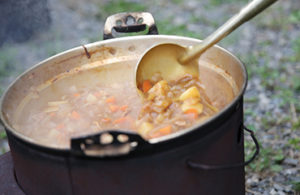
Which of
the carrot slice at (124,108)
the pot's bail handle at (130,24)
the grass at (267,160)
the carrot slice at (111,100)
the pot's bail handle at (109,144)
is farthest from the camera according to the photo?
the grass at (267,160)

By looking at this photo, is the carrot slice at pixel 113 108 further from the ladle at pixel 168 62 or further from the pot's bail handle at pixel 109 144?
the pot's bail handle at pixel 109 144

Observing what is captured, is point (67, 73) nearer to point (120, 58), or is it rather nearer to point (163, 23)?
point (120, 58)

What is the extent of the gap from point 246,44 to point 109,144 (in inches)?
175

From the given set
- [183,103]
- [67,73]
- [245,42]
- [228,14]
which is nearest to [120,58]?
[67,73]

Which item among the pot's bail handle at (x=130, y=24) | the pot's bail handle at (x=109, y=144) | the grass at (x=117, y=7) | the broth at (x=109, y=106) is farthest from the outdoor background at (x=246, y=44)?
the pot's bail handle at (x=109, y=144)

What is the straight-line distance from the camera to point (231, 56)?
2156 mm

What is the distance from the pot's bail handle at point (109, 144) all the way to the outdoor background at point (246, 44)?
1.93 meters

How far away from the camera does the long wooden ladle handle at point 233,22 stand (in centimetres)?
190

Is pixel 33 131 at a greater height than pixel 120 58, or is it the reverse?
pixel 120 58

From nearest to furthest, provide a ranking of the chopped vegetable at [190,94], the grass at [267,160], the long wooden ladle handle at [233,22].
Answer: the long wooden ladle handle at [233,22] → the chopped vegetable at [190,94] → the grass at [267,160]

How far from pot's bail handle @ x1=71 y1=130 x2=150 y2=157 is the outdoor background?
1927mm

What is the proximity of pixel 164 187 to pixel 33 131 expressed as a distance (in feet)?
3.40

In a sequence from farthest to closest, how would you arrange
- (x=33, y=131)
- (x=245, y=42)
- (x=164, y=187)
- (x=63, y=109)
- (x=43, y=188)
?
1. (x=245, y=42)
2. (x=63, y=109)
3. (x=33, y=131)
4. (x=43, y=188)
5. (x=164, y=187)

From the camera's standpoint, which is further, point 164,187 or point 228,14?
point 228,14
